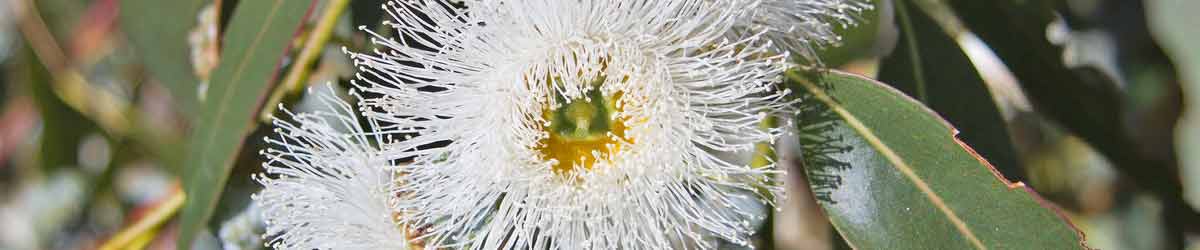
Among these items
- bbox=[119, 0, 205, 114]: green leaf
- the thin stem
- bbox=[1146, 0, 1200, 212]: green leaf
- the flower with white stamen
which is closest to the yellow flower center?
the flower with white stamen

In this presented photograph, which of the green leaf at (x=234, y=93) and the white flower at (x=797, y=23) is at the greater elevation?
the white flower at (x=797, y=23)

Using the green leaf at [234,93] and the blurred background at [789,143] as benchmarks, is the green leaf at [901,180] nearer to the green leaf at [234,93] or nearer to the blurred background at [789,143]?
the blurred background at [789,143]

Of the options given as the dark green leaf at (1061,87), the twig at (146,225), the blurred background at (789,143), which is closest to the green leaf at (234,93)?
the blurred background at (789,143)

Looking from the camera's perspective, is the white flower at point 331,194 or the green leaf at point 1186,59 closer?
the white flower at point 331,194

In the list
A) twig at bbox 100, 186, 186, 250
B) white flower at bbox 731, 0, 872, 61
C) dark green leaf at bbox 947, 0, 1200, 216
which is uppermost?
white flower at bbox 731, 0, 872, 61

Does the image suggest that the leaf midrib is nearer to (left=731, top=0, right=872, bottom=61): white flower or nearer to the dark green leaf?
(left=731, top=0, right=872, bottom=61): white flower

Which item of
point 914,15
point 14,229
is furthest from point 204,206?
point 14,229
